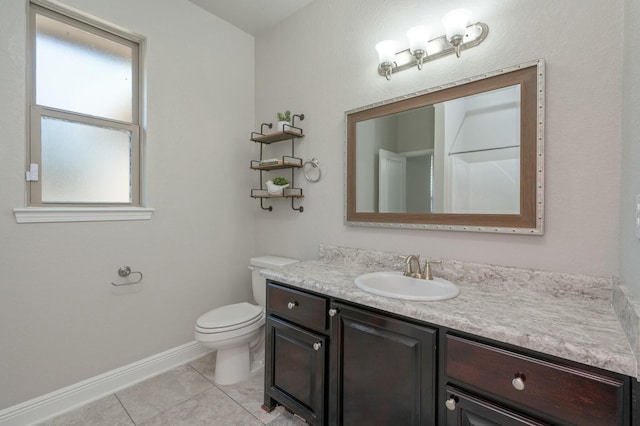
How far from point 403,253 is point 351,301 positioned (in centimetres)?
57

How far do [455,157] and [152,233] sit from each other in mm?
2021

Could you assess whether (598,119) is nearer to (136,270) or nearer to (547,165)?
(547,165)

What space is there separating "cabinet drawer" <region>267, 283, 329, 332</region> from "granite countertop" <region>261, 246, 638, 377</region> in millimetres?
59

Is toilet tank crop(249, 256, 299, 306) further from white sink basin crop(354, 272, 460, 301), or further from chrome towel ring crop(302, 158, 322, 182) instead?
white sink basin crop(354, 272, 460, 301)

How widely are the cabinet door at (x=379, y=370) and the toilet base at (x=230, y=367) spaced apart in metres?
0.88

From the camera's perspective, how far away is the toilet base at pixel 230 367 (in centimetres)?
192

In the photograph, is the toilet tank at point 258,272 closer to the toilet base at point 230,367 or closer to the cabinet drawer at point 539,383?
the toilet base at point 230,367

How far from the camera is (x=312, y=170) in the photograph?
2.14 meters

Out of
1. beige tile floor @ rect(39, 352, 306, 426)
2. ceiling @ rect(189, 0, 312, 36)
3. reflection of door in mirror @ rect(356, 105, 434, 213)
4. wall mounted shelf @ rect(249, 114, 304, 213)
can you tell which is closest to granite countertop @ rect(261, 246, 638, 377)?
reflection of door in mirror @ rect(356, 105, 434, 213)

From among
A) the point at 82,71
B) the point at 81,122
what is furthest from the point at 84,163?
the point at 82,71

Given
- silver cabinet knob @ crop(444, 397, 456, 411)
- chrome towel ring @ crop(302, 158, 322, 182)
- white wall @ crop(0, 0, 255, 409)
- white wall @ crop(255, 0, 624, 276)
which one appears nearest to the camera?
silver cabinet knob @ crop(444, 397, 456, 411)

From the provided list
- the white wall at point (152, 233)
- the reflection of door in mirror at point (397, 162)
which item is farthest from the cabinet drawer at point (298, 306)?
the white wall at point (152, 233)

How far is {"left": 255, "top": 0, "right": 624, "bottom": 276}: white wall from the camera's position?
1.11 m

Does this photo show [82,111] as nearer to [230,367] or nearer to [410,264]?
[230,367]
